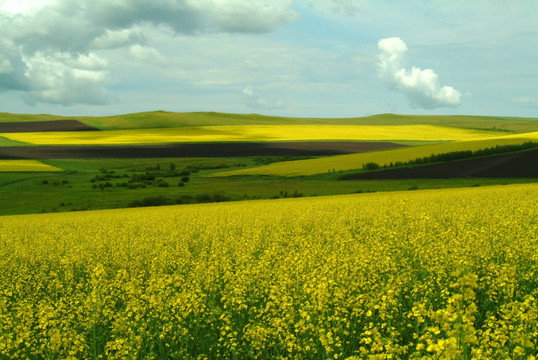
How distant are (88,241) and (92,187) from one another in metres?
37.2

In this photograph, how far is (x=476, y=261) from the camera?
8.59 meters

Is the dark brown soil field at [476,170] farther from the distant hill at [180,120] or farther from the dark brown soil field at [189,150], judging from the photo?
the distant hill at [180,120]

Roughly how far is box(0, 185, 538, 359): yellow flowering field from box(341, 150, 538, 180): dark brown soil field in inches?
1209

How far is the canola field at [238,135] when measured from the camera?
350 feet

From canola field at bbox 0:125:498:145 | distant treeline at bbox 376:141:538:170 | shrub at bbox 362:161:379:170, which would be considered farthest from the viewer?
canola field at bbox 0:125:498:145

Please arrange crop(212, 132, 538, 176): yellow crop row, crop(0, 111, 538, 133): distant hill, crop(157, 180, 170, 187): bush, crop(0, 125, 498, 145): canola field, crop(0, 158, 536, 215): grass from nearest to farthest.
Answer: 1. crop(0, 158, 536, 215): grass
2. crop(157, 180, 170, 187): bush
3. crop(212, 132, 538, 176): yellow crop row
4. crop(0, 125, 498, 145): canola field
5. crop(0, 111, 538, 133): distant hill

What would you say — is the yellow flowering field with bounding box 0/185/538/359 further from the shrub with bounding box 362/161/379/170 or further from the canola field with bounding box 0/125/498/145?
the canola field with bounding box 0/125/498/145

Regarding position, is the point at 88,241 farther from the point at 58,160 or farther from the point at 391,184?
the point at 58,160

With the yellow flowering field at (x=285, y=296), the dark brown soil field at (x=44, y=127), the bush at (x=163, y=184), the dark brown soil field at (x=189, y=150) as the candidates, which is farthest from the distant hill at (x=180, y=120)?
the yellow flowering field at (x=285, y=296)

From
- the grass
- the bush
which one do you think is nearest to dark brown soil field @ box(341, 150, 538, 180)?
the grass

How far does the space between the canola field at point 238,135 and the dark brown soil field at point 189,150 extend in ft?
35.8

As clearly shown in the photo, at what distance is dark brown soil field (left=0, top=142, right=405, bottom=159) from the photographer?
82.6m

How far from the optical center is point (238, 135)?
120 metres

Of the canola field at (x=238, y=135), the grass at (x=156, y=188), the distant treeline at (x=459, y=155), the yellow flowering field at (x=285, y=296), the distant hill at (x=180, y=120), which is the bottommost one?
the grass at (x=156, y=188)
